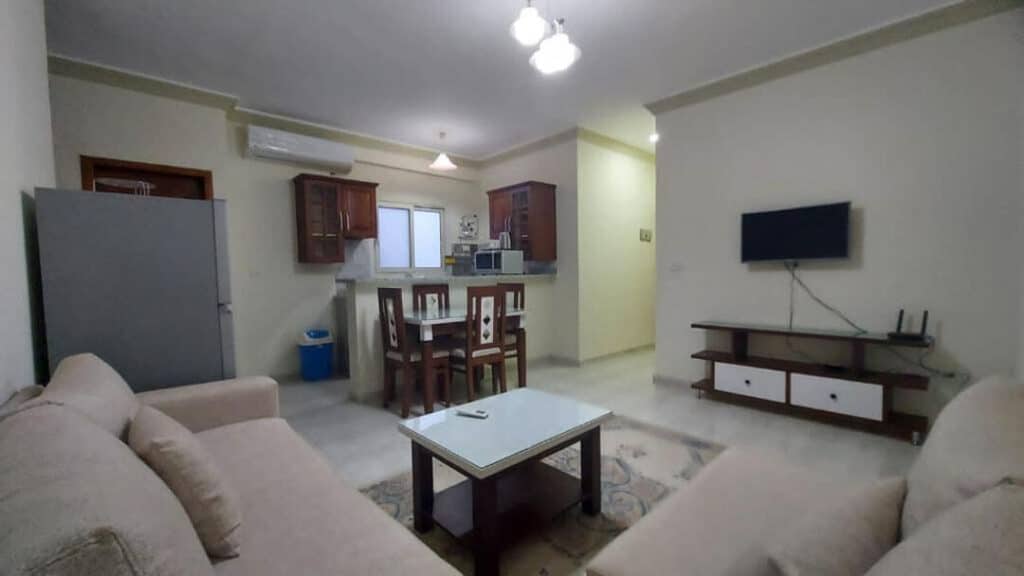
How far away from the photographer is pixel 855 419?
109 inches

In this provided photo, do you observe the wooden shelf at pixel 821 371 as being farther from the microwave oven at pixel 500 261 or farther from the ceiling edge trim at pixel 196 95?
the ceiling edge trim at pixel 196 95

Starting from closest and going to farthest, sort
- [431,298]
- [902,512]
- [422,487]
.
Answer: [902,512], [422,487], [431,298]

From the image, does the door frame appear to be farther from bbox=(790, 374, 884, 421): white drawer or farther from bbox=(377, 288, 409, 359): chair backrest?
bbox=(790, 374, 884, 421): white drawer

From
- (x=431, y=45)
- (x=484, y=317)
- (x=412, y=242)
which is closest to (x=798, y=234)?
(x=484, y=317)

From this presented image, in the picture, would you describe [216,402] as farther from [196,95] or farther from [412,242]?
[412,242]

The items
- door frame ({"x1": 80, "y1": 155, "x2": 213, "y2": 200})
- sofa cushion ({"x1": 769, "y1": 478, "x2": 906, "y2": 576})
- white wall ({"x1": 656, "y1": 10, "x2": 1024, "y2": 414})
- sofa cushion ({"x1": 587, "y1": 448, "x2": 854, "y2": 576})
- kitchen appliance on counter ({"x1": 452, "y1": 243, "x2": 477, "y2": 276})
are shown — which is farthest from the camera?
kitchen appliance on counter ({"x1": 452, "y1": 243, "x2": 477, "y2": 276})

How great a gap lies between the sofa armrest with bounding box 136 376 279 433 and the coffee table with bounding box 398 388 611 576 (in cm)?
79

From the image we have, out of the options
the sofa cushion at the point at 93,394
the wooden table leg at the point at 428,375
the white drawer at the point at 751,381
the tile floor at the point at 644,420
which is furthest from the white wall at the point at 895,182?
the sofa cushion at the point at 93,394

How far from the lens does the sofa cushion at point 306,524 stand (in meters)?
0.98

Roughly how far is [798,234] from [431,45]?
3.11 meters

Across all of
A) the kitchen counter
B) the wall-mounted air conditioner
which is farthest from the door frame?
the kitchen counter

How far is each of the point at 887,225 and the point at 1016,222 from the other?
574 mm

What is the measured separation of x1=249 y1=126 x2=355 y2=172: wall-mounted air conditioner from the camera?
13.2ft

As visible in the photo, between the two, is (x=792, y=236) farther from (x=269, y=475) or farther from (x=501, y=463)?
(x=269, y=475)
